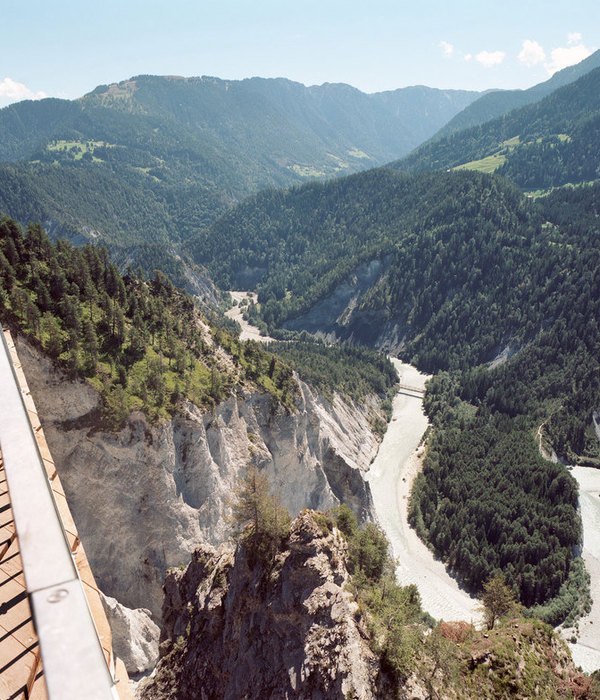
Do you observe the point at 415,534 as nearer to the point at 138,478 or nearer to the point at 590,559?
the point at 590,559

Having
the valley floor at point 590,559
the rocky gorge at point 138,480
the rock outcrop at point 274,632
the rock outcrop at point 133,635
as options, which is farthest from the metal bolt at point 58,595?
the valley floor at point 590,559

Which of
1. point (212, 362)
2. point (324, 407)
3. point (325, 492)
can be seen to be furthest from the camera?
point (324, 407)

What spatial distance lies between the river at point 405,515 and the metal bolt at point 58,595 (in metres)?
55.0

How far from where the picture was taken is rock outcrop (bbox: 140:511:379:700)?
73.0ft

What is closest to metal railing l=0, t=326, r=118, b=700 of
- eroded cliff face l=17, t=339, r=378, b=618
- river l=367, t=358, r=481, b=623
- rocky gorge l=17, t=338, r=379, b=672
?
rocky gorge l=17, t=338, r=379, b=672

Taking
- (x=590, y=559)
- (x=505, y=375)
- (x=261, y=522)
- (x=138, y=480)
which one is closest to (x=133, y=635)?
(x=138, y=480)

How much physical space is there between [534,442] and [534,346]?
4912 centimetres

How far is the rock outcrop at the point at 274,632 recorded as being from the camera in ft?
73.0

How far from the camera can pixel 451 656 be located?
24.6 m

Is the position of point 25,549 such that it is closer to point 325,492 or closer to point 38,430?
point 38,430

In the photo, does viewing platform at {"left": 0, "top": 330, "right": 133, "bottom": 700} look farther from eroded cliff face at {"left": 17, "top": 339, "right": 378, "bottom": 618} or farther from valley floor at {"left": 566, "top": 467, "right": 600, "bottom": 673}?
valley floor at {"left": 566, "top": 467, "right": 600, "bottom": 673}

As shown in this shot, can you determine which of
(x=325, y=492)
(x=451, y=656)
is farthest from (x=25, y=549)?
(x=325, y=492)

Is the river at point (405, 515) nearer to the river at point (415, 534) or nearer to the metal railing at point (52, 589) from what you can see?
the river at point (415, 534)

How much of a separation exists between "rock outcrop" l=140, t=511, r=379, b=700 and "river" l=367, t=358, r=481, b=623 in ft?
114
